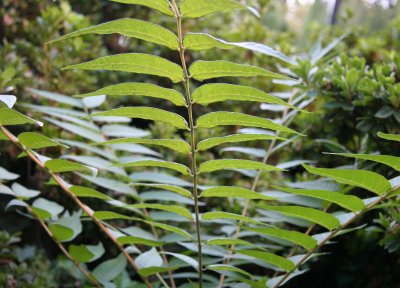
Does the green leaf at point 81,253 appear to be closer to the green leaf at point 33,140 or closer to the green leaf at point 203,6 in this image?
the green leaf at point 33,140

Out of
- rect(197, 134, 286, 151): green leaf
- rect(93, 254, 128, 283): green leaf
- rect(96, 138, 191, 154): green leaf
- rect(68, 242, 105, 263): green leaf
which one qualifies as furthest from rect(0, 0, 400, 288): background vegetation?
rect(96, 138, 191, 154): green leaf

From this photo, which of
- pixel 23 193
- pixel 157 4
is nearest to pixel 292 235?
pixel 157 4

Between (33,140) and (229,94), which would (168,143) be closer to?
(229,94)

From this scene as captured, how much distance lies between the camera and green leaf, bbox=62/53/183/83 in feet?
2.58

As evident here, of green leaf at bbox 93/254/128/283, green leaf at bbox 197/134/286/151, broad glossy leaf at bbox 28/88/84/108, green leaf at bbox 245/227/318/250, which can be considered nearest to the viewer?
green leaf at bbox 197/134/286/151

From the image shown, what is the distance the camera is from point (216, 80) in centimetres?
237

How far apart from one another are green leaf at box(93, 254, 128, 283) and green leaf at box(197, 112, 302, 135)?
0.53 m

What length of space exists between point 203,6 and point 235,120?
0.22 metres

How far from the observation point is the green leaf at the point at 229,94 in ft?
2.73

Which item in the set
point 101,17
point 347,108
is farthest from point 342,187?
point 101,17

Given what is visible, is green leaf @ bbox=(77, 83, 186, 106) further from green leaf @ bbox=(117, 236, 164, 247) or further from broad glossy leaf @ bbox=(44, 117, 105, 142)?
broad glossy leaf @ bbox=(44, 117, 105, 142)

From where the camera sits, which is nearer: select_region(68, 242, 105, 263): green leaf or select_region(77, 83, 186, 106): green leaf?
select_region(77, 83, 186, 106): green leaf

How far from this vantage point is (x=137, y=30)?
31.5 inches

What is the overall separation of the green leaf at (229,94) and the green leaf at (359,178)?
0.49ft
